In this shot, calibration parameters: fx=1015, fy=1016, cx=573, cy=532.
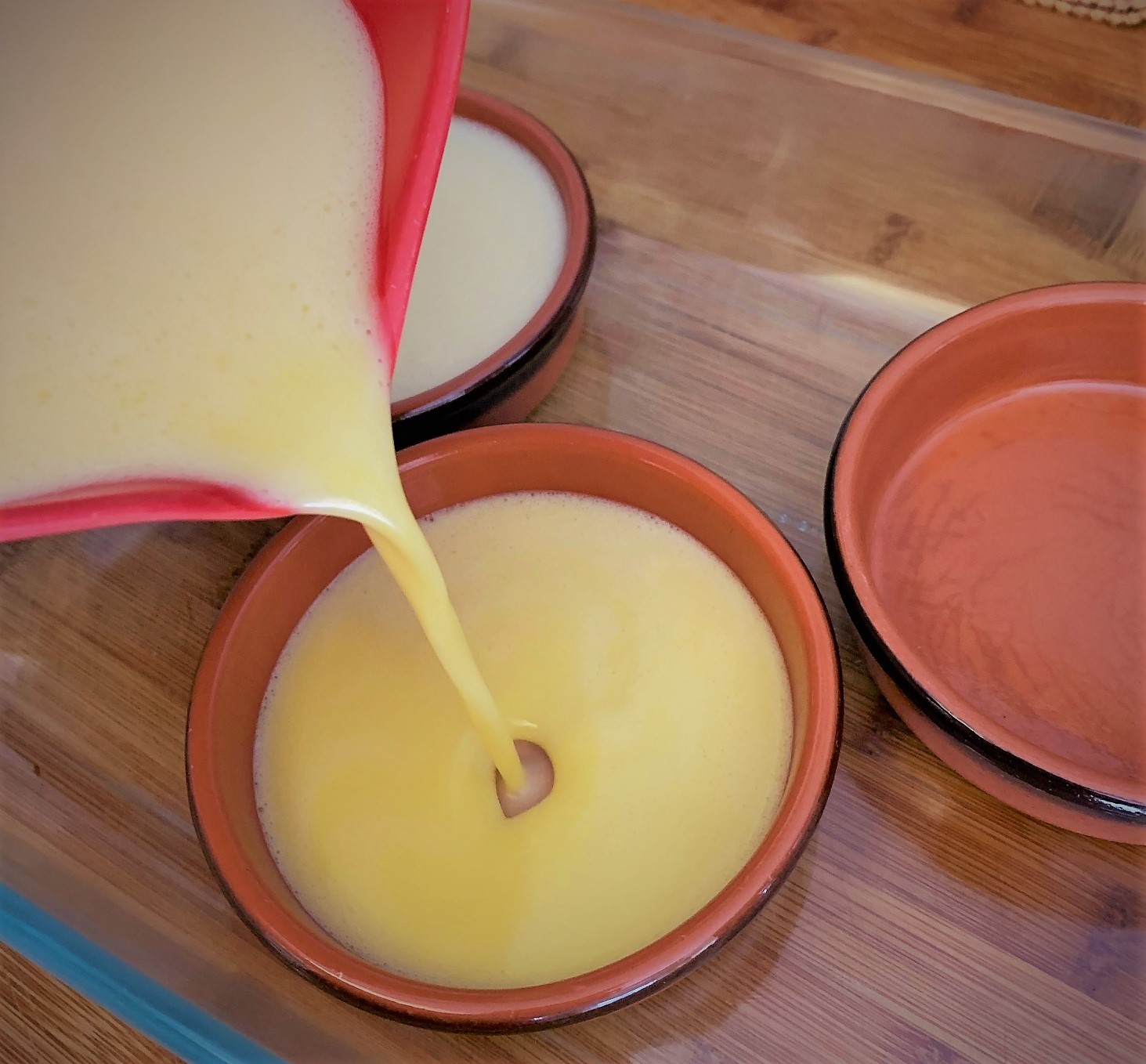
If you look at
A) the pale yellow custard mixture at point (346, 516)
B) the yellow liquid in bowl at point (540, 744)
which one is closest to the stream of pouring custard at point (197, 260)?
the pale yellow custard mixture at point (346, 516)

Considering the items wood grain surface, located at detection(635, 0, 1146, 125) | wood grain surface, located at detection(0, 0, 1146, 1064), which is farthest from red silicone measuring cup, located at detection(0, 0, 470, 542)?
wood grain surface, located at detection(635, 0, 1146, 125)

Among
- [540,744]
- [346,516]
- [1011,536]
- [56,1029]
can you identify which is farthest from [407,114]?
[56,1029]

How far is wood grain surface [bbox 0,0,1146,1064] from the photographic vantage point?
71 centimetres

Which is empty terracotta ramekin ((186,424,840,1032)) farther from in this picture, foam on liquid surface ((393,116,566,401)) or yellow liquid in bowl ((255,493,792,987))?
foam on liquid surface ((393,116,566,401))

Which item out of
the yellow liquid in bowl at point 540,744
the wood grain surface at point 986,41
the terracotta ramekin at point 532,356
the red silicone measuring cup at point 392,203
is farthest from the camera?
the wood grain surface at point 986,41

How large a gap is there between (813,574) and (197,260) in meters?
0.55

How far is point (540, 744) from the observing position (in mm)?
797

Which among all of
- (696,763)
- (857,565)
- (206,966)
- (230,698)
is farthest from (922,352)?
(206,966)

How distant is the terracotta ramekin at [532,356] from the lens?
2.84 ft

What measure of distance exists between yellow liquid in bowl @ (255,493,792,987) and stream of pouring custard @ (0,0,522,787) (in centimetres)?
14

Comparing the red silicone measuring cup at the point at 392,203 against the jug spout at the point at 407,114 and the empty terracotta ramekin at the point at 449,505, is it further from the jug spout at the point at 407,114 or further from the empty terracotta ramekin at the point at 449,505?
the empty terracotta ramekin at the point at 449,505

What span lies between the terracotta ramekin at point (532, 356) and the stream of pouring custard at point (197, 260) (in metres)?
0.20

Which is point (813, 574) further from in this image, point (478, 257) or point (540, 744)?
point (478, 257)

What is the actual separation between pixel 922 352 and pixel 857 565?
0.23 meters
